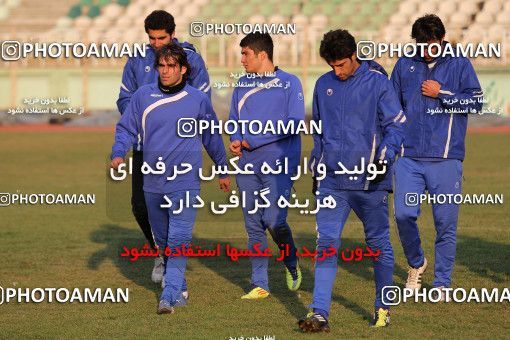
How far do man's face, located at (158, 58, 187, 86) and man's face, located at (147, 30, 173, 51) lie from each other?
47.5 inches

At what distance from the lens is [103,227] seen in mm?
16406

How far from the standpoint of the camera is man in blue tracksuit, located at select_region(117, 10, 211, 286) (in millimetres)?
11164

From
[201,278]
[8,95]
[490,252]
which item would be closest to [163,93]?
[201,278]

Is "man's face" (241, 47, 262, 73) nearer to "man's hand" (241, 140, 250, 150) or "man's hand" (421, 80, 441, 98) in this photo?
"man's hand" (241, 140, 250, 150)

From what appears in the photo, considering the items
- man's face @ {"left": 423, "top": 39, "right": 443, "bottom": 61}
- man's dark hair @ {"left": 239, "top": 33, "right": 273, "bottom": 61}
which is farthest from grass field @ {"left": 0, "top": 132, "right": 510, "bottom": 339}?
man's face @ {"left": 423, "top": 39, "right": 443, "bottom": 61}

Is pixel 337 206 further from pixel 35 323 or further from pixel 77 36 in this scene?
pixel 77 36

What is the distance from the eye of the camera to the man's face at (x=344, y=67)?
898 centimetres

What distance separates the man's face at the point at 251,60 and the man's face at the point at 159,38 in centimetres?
82

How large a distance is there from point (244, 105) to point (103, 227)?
6.04m

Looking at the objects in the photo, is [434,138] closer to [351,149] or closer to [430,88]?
[430,88]

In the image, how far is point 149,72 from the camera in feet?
37.4

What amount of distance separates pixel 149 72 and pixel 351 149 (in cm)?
286

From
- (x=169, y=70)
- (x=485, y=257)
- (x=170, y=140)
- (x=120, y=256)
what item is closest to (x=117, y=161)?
(x=170, y=140)

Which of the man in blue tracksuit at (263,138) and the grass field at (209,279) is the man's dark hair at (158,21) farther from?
the grass field at (209,279)
